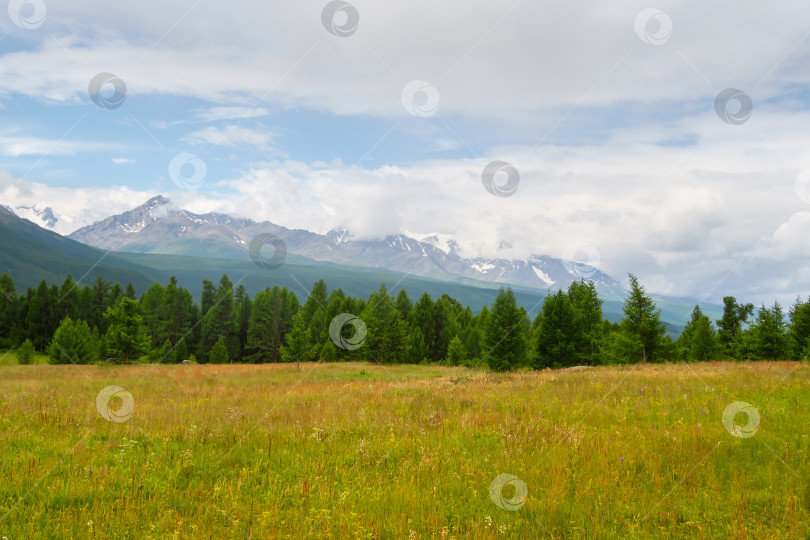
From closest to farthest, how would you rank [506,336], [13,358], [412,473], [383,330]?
[412,473]
[506,336]
[383,330]
[13,358]

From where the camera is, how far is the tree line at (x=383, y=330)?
1635 inches

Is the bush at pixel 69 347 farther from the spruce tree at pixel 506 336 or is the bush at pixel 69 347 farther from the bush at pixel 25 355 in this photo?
the spruce tree at pixel 506 336

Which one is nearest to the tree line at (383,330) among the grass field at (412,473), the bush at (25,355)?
the bush at (25,355)

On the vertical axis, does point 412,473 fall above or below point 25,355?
above

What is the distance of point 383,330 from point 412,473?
5533 cm

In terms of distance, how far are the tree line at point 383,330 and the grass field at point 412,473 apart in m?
31.4

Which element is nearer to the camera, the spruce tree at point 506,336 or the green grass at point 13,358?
the spruce tree at point 506,336

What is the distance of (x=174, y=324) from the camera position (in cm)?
8594

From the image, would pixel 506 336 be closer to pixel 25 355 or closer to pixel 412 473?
pixel 412 473

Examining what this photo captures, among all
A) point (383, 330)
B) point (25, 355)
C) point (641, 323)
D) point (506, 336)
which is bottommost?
point (25, 355)

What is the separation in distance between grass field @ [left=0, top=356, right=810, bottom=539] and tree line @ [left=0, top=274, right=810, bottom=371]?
103 feet

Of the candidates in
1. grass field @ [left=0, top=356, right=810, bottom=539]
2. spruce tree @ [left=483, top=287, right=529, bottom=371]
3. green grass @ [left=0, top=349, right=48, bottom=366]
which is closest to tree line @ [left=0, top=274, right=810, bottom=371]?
spruce tree @ [left=483, top=287, right=529, bottom=371]

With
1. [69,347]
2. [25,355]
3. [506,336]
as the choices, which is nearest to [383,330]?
[506,336]

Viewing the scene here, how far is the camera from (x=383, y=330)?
199ft
